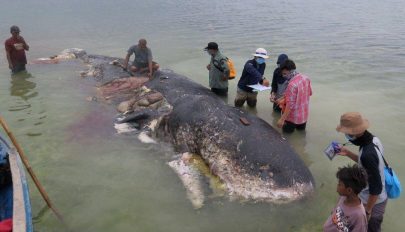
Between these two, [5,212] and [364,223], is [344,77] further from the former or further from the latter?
[5,212]

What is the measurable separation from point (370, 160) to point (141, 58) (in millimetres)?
9581

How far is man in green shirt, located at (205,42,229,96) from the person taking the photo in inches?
369

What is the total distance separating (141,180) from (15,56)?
9809mm

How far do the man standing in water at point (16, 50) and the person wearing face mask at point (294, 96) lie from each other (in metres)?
10.3

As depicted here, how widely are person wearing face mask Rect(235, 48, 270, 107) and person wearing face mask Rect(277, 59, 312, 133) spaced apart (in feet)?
3.62

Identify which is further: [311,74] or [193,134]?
[311,74]

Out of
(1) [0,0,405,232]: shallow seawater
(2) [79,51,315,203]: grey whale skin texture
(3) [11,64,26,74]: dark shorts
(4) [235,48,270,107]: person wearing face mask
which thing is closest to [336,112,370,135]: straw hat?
(2) [79,51,315,203]: grey whale skin texture

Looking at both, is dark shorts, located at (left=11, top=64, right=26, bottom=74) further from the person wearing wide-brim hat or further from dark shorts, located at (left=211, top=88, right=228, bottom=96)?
the person wearing wide-brim hat

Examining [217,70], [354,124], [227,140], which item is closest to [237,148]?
[227,140]

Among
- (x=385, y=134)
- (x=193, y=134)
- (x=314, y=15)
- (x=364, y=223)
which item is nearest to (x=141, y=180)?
(x=193, y=134)

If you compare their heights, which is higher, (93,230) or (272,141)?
(272,141)

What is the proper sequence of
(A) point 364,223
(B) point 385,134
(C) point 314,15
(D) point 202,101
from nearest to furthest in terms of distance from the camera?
(A) point 364,223
(D) point 202,101
(B) point 385,134
(C) point 314,15

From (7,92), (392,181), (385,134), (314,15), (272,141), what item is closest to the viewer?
(392,181)

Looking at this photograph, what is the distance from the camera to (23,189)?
15.8 ft
